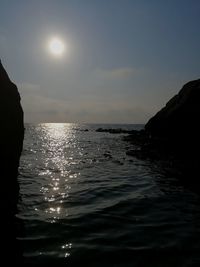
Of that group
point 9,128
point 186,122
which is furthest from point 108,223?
point 186,122

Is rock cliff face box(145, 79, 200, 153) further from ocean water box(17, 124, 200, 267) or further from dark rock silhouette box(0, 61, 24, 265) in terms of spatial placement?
dark rock silhouette box(0, 61, 24, 265)

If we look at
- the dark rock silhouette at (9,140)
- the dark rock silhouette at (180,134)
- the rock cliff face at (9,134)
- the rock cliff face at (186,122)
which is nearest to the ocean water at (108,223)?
the dark rock silhouette at (9,140)

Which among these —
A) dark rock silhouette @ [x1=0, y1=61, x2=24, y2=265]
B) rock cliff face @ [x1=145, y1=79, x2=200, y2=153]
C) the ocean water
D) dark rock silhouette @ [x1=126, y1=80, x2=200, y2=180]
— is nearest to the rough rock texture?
dark rock silhouette @ [x1=0, y1=61, x2=24, y2=265]

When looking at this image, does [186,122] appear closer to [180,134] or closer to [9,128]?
[180,134]

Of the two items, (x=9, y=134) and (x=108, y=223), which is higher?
(x=9, y=134)

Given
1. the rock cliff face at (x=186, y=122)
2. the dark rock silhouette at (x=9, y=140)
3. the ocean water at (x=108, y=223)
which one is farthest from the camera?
the rock cliff face at (x=186, y=122)

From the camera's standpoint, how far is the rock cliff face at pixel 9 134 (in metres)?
16.5

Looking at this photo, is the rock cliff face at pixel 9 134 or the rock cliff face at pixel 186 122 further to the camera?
the rock cliff face at pixel 186 122

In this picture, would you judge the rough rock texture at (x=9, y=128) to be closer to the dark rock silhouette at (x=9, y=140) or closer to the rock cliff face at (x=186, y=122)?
the dark rock silhouette at (x=9, y=140)

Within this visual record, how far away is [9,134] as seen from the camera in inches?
684

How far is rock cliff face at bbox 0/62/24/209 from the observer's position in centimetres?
1653

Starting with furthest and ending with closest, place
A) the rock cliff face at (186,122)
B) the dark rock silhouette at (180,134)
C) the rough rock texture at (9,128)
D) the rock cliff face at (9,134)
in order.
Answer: the rock cliff face at (186,122) < the dark rock silhouette at (180,134) < the rough rock texture at (9,128) < the rock cliff face at (9,134)

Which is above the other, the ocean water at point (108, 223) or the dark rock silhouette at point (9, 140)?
the dark rock silhouette at point (9, 140)

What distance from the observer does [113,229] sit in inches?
437
